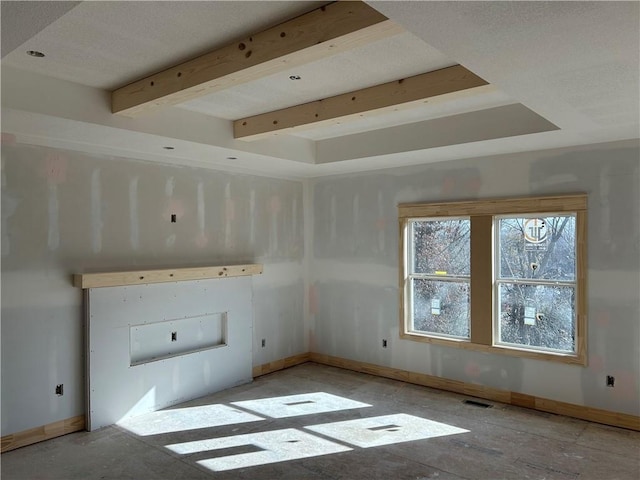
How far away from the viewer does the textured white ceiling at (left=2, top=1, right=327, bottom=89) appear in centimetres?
249

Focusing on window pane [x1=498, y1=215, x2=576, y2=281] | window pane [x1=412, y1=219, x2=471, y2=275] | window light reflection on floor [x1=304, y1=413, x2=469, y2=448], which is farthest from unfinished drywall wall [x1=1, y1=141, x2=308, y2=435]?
window pane [x1=498, y1=215, x2=576, y2=281]

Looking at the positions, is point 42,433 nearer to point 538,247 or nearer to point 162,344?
point 162,344

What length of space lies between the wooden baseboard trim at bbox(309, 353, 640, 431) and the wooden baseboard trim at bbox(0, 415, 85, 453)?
3.40m

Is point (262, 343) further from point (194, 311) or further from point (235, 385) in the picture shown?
point (194, 311)

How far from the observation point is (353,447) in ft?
13.6

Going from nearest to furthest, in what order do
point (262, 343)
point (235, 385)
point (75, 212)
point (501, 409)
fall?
point (75, 212), point (501, 409), point (235, 385), point (262, 343)

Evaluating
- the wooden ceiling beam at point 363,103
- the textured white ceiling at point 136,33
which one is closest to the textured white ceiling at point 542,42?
the wooden ceiling beam at point 363,103

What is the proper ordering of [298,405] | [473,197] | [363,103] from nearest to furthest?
[363,103] < [298,405] < [473,197]

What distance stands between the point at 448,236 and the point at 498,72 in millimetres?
3339

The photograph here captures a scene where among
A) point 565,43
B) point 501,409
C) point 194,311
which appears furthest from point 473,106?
point 194,311

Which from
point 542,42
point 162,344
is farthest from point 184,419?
point 542,42

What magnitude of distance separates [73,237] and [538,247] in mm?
4820

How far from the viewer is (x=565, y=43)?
221 cm

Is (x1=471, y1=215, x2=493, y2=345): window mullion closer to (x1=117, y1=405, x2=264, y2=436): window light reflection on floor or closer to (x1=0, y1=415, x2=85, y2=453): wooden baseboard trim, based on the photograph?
(x1=117, y1=405, x2=264, y2=436): window light reflection on floor
